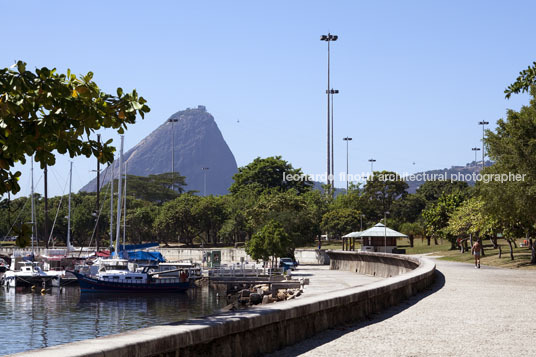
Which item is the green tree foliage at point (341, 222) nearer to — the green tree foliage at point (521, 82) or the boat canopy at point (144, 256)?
the boat canopy at point (144, 256)

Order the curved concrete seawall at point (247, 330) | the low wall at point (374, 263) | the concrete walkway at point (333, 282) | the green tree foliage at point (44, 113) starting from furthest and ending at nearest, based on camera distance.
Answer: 1. the concrete walkway at point (333, 282)
2. the low wall at point (374, 263)
3. the green tree foliage at point (44, 113)
4. the curved concrete seawall at point (247, 330)

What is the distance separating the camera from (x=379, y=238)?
8875cm

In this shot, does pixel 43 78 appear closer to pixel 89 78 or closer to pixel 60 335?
pixel 89 78

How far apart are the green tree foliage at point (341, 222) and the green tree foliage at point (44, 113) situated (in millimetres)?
107978

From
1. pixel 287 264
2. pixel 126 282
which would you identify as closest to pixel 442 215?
pixel 287 264

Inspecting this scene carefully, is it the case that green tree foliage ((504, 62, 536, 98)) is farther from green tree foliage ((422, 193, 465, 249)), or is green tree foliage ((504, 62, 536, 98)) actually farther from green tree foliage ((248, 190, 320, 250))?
green tree foliage ((422, 193, 465, 249))

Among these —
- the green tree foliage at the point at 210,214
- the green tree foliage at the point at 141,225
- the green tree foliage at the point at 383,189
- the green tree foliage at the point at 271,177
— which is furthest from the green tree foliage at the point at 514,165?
the green tree foliage at the point at 271,177

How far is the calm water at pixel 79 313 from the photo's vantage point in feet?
144

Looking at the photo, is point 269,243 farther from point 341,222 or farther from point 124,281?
point 341,222

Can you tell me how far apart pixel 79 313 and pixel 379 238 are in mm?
43706

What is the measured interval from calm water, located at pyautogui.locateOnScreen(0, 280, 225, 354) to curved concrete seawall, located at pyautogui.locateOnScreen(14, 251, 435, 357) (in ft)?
92.1

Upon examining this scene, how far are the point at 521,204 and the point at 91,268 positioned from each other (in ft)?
168

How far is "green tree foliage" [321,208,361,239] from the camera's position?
118125 mm

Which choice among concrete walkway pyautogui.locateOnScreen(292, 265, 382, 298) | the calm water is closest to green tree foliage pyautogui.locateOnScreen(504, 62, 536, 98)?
concrete walkway pyautogui.locateOnScreen(292, 265, 382, 298)
